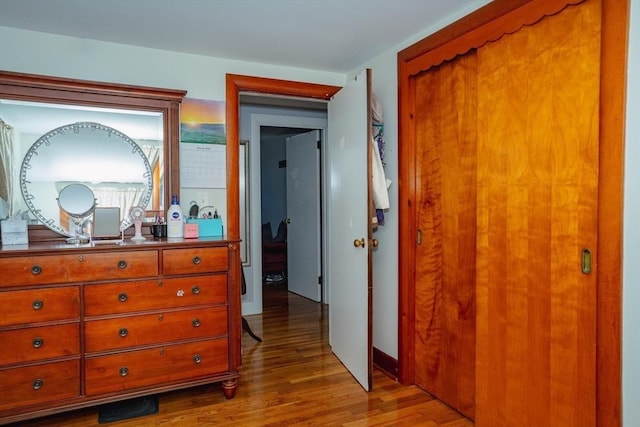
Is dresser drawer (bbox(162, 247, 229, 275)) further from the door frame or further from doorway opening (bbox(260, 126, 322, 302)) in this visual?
doorway opening (bbox(260, 126, 322, 302))

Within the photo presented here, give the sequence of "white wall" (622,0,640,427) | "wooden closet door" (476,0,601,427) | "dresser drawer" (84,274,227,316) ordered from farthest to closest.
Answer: "dresser drawer" (84,274,227,316)
"wooden closet door" (476,0,601,427)
"white wall" (622,0,640,427)

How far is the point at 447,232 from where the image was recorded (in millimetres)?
2375

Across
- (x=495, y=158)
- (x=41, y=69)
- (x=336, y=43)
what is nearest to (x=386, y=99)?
(x=336, y=43)

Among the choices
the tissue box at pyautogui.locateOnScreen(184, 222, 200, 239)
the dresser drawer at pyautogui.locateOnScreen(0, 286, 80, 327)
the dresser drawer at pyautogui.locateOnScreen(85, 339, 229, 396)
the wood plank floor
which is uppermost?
the tissue box at pyautogui.locateOnScreen(184, 222, 200, 239)

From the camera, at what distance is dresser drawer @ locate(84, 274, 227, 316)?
2148 millimetres

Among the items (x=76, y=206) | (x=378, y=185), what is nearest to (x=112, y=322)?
(x=76, y=206)

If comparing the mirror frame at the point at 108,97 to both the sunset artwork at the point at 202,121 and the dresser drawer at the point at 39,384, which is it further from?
the dresser drawer at the point at 39,384

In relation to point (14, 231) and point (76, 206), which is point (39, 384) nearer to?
point (14, 231)

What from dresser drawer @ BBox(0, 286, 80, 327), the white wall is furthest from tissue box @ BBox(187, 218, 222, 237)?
the white wall

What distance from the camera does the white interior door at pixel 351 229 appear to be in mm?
2537

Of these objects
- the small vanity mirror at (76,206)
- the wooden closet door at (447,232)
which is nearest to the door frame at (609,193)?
the wooden closet door at (447,232)

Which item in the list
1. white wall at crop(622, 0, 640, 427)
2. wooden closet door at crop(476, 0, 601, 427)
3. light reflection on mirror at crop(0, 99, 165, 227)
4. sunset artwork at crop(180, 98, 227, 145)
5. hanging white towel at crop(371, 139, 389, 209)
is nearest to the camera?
white wall at crop(622, 0, 640, 427)

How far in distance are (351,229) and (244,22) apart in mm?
1418

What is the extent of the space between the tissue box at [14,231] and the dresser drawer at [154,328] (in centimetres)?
64
